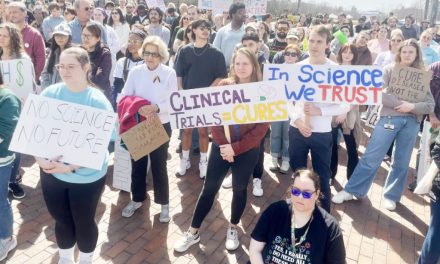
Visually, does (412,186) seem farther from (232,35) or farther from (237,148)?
(232,35)

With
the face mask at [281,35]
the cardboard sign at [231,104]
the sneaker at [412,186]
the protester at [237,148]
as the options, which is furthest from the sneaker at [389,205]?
the face mask at [281,35]

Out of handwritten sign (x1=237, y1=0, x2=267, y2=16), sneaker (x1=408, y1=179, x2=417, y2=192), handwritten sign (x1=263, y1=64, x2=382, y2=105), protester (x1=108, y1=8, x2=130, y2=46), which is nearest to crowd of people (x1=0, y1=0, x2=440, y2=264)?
handwritten sign (x1=263, y1=64, x2=382, y2=105)

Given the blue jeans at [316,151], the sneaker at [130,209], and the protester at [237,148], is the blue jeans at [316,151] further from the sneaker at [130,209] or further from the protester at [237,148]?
the sneaker at [130,209]

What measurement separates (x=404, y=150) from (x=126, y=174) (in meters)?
3.45

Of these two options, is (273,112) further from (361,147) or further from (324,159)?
(361,147)

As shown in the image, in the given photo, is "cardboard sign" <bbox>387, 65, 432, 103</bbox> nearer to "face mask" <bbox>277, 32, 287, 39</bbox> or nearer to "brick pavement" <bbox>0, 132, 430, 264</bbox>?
"brick pavement" <bbox>0, 132, 430, 264</bbox>

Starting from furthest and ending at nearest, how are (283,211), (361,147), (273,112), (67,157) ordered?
(361,147)
(273,112)
(67,157)
(283,211)

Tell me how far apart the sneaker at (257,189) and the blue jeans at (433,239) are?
7.06ft

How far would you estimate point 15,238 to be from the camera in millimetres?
3811

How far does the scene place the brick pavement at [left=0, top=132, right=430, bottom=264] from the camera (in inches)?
147

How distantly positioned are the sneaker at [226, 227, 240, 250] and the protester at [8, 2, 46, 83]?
375 cm

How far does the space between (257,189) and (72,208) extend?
2.67 meters

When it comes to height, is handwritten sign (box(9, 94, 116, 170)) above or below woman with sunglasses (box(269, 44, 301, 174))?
above

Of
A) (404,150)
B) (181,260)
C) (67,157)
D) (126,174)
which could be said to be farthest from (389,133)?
(67,157)
